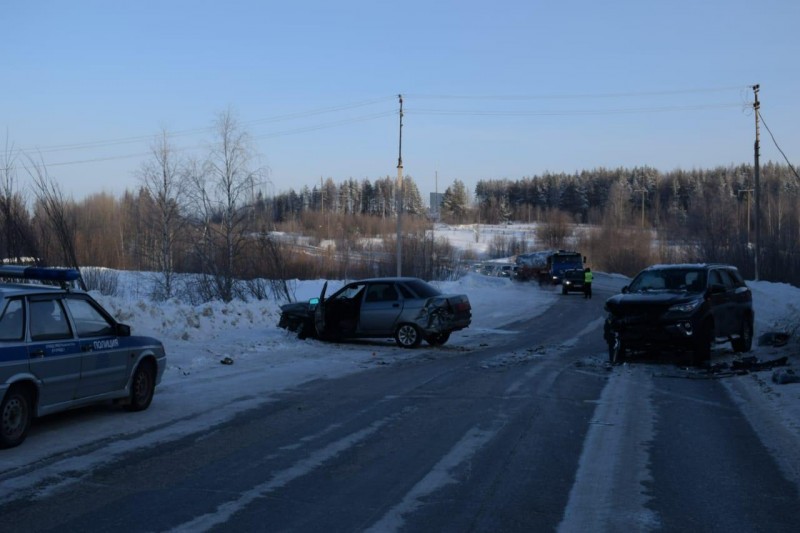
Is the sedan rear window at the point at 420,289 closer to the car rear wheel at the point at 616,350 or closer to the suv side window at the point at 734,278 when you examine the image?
the car rear wheel at the point at 616,350

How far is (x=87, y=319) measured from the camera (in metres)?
9.32

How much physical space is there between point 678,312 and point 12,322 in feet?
37.1

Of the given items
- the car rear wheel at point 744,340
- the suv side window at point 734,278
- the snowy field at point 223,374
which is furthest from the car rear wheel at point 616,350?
the suv side window at point 734,278

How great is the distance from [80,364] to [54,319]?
569 mm

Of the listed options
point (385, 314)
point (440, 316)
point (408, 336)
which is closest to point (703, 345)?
point (440, 316)

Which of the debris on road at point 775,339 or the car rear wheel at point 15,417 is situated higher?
the car rear wheel at point 15,417

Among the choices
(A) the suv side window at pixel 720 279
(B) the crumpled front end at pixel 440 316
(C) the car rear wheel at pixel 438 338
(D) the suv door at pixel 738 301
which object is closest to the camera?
(A) the suv side window at pixel 720 279

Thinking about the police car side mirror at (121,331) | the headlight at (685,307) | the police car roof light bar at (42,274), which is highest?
the police car roof light bar at (42,274)

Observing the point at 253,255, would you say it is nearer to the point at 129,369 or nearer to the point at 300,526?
the point at 129,369

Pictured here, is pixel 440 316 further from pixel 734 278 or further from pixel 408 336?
pixel 734 278

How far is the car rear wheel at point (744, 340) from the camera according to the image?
1694 centimetres

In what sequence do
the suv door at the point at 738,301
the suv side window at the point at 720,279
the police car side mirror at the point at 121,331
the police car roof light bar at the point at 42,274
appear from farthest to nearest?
the suv door at the point at 738,301 < the suv side window at the point at 720,279 < the police car side mirror at the point at 121,331 < the police car roof light bar at the point at 42,274

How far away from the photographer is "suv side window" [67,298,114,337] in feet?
29.8

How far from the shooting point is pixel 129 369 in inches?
387
